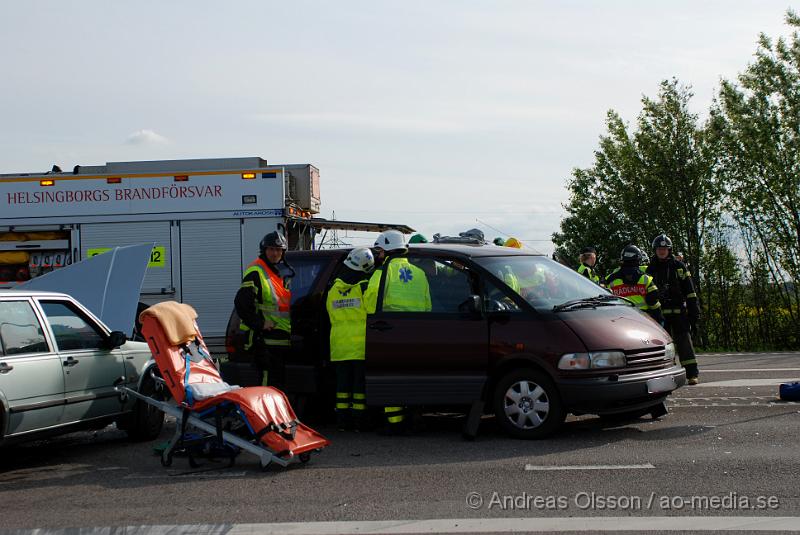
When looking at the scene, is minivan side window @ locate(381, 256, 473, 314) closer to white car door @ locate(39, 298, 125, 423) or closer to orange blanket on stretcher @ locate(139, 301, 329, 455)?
orange blanket on stretcher @ locate(139, 301, 329, 455)

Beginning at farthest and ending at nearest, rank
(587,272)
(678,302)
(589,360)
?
(587,272), (678,302), (589,360)

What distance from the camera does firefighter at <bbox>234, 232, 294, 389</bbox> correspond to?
9.04 meters

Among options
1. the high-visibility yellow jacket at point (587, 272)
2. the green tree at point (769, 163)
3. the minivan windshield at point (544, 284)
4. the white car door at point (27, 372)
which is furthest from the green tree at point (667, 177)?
the white car door at point (27, 372)

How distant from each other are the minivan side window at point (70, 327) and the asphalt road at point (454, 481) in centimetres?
101

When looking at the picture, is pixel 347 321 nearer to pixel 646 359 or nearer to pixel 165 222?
pixel 646 359

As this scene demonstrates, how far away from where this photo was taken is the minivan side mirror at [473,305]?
28.4 feet

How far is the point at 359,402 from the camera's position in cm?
916

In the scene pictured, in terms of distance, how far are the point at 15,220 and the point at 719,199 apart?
15449 millimetres

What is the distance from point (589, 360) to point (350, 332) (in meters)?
2.27

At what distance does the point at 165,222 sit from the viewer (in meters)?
16.7

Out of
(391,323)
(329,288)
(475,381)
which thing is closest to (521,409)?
(475,381)

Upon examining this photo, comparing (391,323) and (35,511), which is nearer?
(35,511)

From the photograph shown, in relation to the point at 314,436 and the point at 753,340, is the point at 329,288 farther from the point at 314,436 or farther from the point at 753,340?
the point at 753,340

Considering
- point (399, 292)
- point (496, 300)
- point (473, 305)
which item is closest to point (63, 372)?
point (399, 292)
